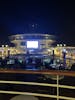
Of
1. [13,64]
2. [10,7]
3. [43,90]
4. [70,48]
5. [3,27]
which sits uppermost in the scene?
[10,7]

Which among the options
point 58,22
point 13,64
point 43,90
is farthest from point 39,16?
point 43,90

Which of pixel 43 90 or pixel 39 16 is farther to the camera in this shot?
pixel 39 16

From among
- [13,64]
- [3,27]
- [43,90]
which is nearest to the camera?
[43,90]

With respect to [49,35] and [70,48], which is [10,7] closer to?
[49,35]

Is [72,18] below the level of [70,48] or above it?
above

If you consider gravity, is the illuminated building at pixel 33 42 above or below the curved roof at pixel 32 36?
below

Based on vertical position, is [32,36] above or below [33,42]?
above

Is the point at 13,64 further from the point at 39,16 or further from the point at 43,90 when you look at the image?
the point at 43,90

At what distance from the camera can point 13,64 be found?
797 centimetres

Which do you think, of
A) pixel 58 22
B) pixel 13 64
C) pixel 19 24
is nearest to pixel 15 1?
pixel 19 24

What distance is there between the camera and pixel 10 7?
828cm

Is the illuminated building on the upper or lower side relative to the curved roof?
lower

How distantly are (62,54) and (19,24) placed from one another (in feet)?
6.03

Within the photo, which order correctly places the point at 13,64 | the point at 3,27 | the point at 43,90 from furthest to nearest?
the point at 3,27 < the point at 13,64 < the point at 43,90
